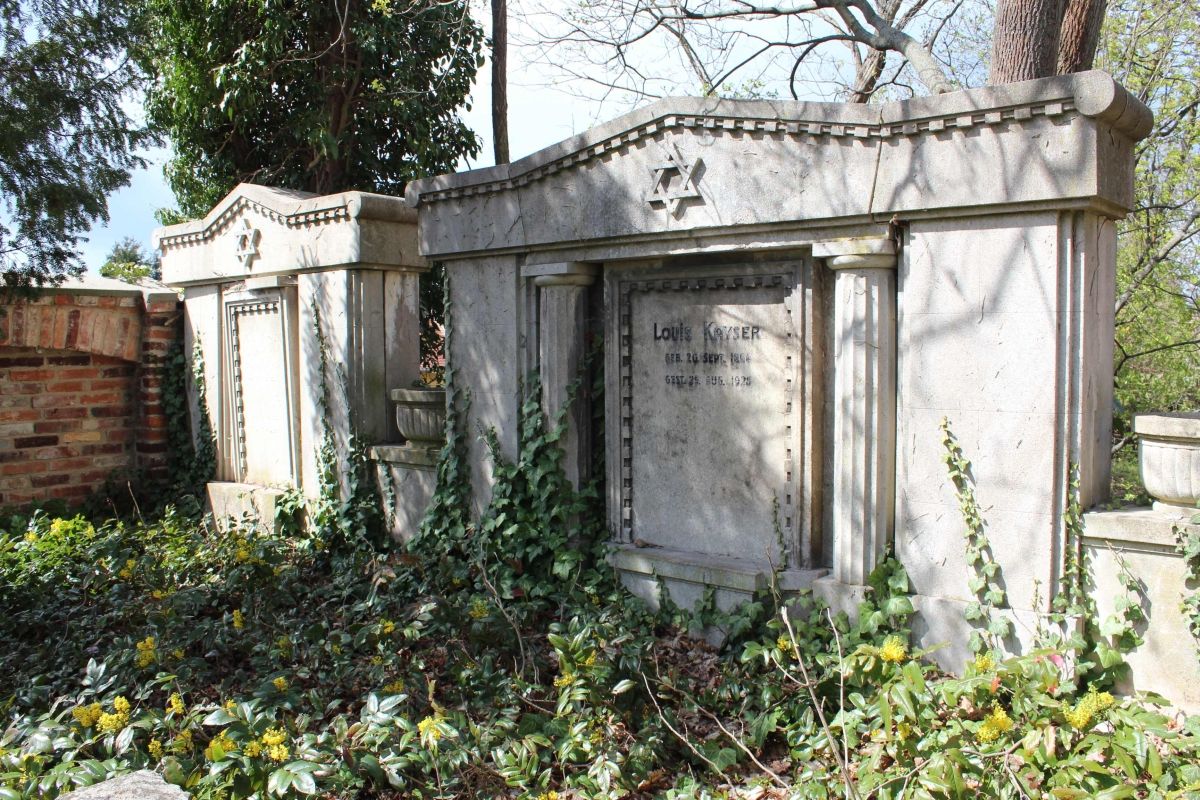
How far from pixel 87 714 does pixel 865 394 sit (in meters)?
3.11

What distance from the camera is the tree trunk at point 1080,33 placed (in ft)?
19.4

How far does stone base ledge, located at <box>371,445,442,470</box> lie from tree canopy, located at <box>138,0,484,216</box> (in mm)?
3910

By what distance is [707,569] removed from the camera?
177 inches

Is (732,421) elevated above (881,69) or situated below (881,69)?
below

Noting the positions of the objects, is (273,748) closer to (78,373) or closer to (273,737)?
(273,737)

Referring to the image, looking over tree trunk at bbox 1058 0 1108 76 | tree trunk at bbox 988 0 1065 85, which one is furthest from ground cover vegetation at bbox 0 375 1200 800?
tree trunk at bbox 1058 0 1108 76

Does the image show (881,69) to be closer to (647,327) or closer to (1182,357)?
(1182,357)

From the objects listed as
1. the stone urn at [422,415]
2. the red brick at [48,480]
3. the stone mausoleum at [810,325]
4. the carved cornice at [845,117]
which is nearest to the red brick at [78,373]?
the red brick at [48,480]

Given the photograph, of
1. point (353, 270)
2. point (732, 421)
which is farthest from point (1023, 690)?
point (353, 270)

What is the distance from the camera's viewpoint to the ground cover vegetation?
9.62 feet

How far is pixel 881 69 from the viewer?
32.9 feet

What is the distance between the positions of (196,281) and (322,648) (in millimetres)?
4231

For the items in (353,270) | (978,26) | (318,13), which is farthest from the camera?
(978,26)

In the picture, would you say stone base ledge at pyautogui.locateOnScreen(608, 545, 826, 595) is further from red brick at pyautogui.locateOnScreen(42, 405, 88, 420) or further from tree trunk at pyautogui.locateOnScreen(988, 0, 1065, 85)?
red brick at pyautogui.locateOnScreen(42, 405, 88, 420)
